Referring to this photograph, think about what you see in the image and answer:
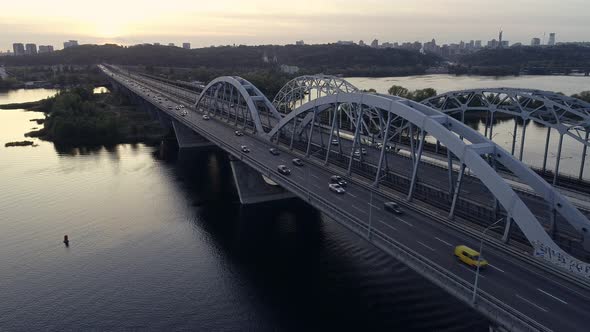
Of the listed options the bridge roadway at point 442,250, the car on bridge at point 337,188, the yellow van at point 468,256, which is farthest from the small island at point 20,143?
the yellow van at point 468,256

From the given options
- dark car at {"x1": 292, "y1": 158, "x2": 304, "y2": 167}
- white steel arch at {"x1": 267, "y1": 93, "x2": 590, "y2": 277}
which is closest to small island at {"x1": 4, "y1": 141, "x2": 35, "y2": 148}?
dark car at {"x1": 292, "y1": 158, "x2": 304, "y2": 167}

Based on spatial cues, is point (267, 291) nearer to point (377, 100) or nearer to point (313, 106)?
point (377, 100)

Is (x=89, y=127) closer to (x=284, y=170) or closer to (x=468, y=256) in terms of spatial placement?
(x=284, y=170)

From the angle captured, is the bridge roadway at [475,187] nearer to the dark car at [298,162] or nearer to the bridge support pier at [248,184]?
the dark car at [298,162]

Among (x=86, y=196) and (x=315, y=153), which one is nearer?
(x=315, y=153)

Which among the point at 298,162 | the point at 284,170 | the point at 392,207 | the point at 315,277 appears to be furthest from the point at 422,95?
the point at 315,277

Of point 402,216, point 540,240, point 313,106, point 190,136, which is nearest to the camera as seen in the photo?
point 540,240

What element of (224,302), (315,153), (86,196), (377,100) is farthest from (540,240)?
(86,196)
